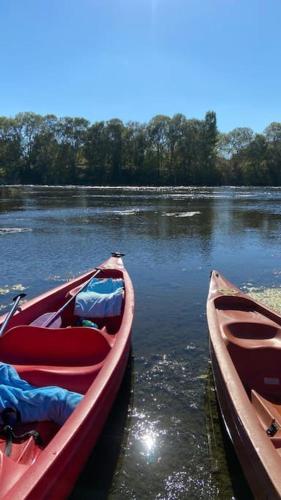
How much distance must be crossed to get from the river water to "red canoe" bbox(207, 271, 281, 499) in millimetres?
603

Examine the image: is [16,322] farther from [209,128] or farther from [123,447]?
[209,128]

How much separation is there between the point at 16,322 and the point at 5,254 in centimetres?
1043

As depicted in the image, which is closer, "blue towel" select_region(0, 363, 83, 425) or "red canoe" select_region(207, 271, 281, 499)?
"red canoe" select_region(207, 271, 281, 499)

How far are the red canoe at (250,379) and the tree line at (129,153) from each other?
88.9 m

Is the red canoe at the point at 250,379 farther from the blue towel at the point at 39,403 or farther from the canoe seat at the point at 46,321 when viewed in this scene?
the canoe seat at the point at 46,321

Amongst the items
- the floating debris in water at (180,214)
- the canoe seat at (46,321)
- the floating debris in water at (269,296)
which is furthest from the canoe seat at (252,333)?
the floating debris in water at (180,214)

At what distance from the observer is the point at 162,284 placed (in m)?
12.8

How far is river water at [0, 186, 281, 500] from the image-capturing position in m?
5.12

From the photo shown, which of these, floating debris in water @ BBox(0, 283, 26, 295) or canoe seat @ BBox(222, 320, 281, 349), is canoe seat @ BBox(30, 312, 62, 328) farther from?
floating debris in water @ BBox(0, 283, 26, 295)

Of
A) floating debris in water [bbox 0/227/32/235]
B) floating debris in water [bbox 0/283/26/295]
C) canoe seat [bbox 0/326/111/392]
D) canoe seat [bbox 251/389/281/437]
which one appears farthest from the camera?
floating debris in water [bbox 0/227/32/235]

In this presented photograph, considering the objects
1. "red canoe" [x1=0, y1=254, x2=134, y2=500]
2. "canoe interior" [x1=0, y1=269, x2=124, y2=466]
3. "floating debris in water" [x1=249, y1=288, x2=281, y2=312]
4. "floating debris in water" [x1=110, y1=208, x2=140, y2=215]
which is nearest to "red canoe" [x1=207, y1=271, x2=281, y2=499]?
"red canoe" [x1=0, y1=254, x2=134, y2=500]

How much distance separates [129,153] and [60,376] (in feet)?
308

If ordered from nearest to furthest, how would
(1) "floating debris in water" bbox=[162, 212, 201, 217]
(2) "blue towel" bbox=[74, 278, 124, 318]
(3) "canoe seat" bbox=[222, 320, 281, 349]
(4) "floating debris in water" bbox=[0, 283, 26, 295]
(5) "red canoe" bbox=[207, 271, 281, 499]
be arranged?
(5) "red canoe" bbox=[207, 271, 281, 499]
(3) "canoe seat" bbox=[222, 320, 281, 349]
(2) "blue towel" bbox=[74, 278, 124, 318]
(4) "floating debris in water" bbox=[0, 283, 26, 295]
(1) "floating debris in water" bbox=[162, 212, 201, 217]

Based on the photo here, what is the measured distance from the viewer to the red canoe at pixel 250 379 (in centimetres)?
389
